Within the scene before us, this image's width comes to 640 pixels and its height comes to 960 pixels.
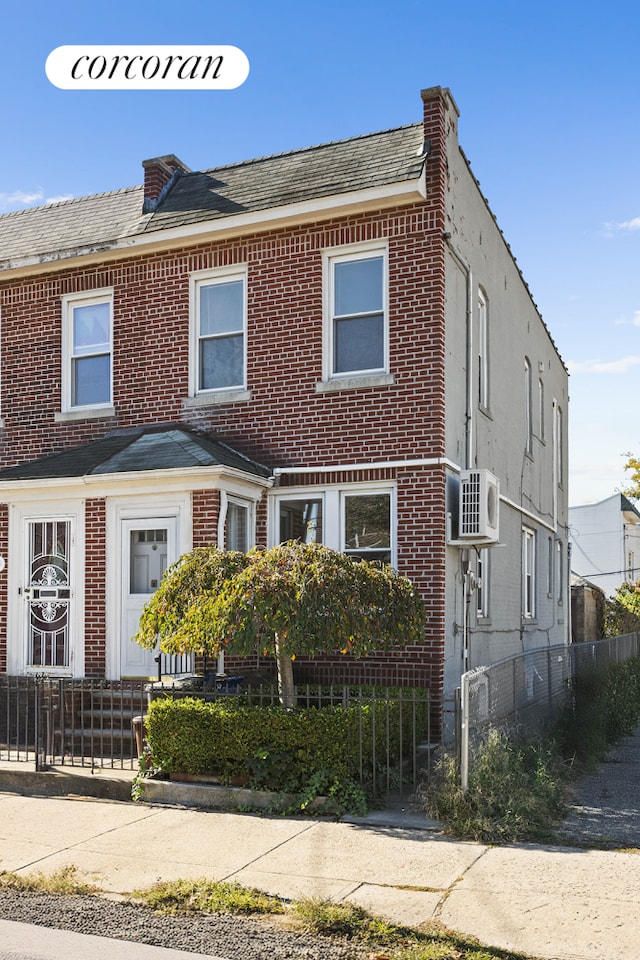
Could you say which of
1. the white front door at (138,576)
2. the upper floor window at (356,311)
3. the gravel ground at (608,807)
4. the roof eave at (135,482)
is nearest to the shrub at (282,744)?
the gravel ground at (608,807)

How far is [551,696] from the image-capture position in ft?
42.9

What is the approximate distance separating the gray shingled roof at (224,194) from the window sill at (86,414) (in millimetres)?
2224

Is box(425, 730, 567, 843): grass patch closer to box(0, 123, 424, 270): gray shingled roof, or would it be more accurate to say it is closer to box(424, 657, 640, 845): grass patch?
box(424, 657, 640, 845): grass patch

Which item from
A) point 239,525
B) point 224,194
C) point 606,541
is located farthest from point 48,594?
point 606,541

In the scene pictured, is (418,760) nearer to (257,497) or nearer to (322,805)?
(322,805)

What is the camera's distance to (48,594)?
41.9 feet

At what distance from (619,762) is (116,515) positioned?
6.94m

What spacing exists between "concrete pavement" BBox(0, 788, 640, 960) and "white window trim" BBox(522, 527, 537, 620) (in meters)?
9.01

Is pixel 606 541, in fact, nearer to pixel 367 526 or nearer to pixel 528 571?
pixel 528 571

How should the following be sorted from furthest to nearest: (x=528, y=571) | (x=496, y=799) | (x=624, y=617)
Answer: (x=624, y=617) → (x=528, y=571) → (x=496, y=799)

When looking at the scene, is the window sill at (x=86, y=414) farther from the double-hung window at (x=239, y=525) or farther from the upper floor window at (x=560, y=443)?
the upper floor window at (x=560, y=443)

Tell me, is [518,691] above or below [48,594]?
below

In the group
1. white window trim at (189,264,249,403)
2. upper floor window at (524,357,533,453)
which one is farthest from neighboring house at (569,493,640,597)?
white window trim at (189,264,249,403)

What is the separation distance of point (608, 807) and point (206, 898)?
436cm
